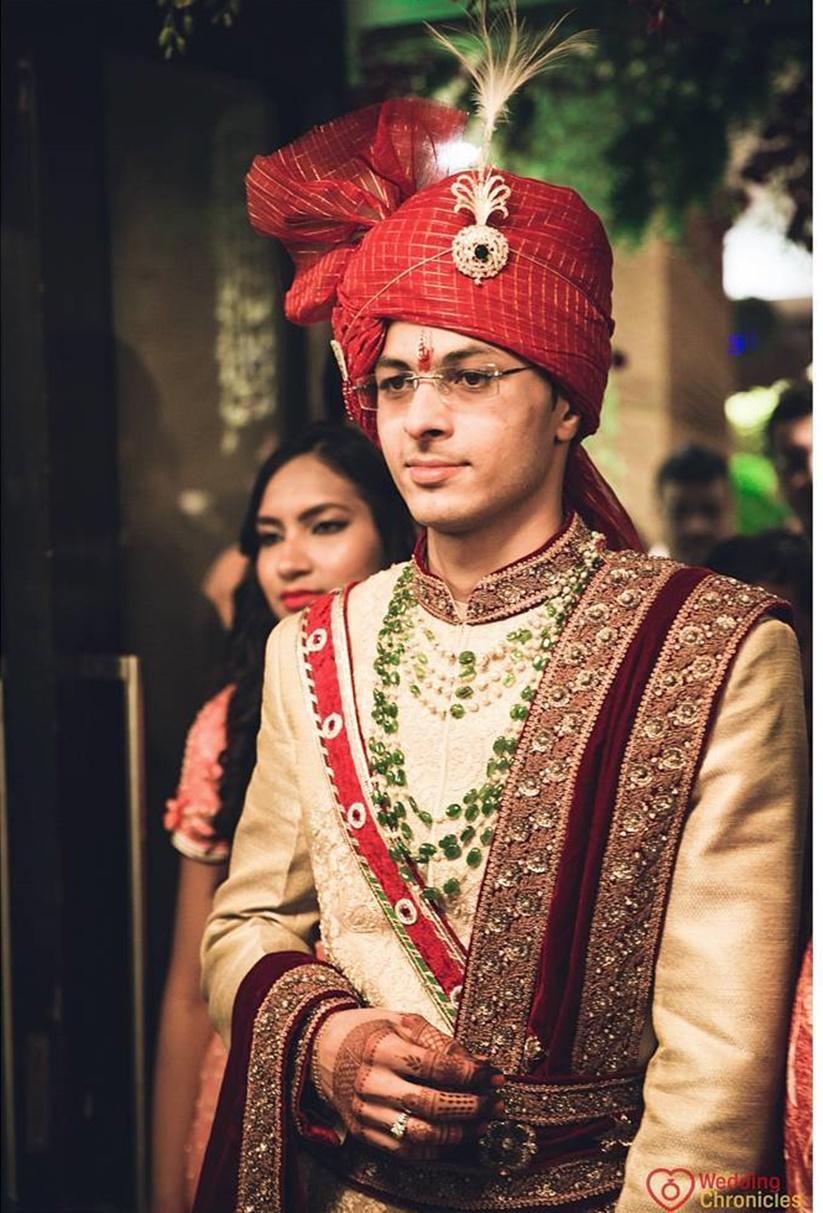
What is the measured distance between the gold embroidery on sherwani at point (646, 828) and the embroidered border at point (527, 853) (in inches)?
2.4

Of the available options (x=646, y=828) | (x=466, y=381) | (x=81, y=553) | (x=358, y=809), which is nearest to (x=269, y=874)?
(x=358, y=809)

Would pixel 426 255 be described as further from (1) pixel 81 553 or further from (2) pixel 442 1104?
(1) pixel 81 553

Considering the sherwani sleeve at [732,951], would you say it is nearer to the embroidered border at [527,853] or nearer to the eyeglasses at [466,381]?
the embroidered border at [527,853]

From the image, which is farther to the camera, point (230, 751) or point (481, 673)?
point (230, 751)

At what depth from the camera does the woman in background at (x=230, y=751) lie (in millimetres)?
2717

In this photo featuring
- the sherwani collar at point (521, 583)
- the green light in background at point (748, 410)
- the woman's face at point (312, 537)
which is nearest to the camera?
the sherwani collar at point (521, 583)

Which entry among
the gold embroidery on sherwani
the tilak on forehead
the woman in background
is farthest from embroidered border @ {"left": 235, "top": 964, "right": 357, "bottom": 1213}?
the woman in background

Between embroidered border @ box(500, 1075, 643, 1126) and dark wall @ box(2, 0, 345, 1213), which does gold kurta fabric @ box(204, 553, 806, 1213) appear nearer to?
embroidered border @ box(500, 1075, 643, 1126)

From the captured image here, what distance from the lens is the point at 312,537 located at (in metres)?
2.74

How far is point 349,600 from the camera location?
6.88 ft

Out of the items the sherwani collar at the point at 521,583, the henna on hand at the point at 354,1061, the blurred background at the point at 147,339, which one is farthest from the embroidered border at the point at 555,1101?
the blurred background at the point at 147,339

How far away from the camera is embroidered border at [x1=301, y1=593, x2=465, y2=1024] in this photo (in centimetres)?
184

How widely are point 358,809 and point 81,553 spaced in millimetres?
1508

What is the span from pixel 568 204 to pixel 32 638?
1.70 metres
